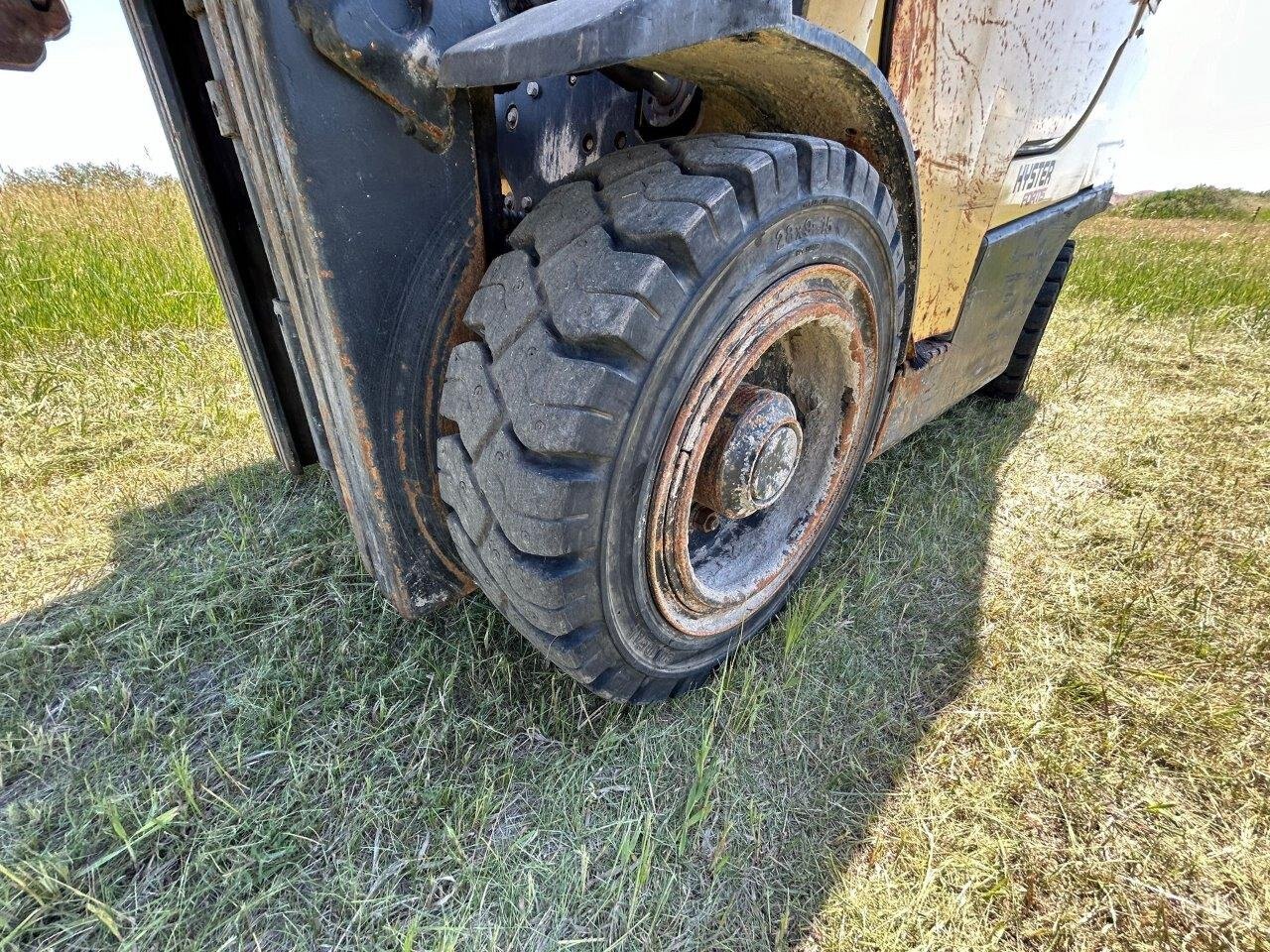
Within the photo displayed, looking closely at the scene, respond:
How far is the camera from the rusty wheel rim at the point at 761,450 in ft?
4.01

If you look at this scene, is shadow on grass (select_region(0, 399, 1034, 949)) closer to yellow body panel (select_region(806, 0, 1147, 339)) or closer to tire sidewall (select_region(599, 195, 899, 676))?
tire sidewall (select_region(599, 195, 899, 676))

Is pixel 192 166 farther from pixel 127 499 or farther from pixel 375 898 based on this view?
pixel 375 898

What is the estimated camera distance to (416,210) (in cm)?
112

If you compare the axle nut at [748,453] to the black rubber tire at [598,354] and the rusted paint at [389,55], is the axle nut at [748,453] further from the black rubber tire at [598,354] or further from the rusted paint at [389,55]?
the rusted paint at [389,55]

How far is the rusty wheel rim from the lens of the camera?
4.01 ft

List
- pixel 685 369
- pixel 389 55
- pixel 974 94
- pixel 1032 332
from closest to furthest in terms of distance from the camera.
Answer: pixel 389 55 → pixel 685 369 → pixel 974 94 → pixel 1032 332

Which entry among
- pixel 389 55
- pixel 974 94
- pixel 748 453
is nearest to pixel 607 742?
pixel 748 453

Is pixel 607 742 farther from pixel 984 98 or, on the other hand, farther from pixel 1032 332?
pixel 1032 332

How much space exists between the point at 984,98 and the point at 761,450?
1185mm

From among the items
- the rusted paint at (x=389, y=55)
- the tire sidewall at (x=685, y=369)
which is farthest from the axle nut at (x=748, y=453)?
the rusted paint at (x=389, y=55)

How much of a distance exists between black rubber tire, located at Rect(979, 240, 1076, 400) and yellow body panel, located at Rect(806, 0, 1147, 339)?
1.99ft

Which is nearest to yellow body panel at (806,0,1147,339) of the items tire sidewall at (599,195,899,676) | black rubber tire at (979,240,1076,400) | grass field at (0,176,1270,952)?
tire sidewall at (599,195,899,676)

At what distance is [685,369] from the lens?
1.11 metres

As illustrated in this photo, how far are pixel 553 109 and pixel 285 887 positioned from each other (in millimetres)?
1489
